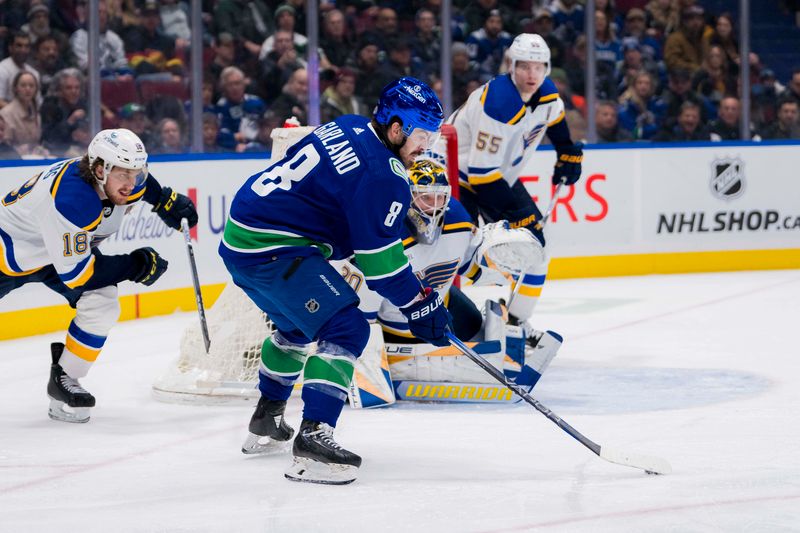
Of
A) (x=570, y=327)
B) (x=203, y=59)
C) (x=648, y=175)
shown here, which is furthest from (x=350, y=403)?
(x=648, y=175)

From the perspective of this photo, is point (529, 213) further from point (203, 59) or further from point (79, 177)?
point (203, 59)

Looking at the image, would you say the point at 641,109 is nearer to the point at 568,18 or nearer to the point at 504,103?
the point at 568,18

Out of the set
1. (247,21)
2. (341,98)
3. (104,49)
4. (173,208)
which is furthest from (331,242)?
(341,98)

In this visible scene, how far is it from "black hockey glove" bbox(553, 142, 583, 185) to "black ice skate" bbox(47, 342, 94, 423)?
2427 mm

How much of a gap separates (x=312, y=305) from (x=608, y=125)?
551 centimetres

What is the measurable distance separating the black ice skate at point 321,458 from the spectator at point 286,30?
482 cm

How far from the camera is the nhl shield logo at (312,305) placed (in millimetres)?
3426

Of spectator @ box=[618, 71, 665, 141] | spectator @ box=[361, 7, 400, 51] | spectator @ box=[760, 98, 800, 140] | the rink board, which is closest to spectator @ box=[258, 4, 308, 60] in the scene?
spectator @ box=[361, 7, 400, 51]

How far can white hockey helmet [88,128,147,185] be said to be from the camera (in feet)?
13.4

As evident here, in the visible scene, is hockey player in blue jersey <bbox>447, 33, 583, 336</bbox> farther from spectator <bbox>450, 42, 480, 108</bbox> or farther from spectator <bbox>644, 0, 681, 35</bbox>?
spectator <bbox>644, 0, 681, 35</bbox>

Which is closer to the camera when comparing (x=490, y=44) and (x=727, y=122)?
(x=490, y=44)

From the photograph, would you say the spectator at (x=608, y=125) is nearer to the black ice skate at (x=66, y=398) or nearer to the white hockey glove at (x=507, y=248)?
the white hockey glove at (x=507, y=248)

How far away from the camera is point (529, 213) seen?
5543mm

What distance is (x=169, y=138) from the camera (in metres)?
7.34
